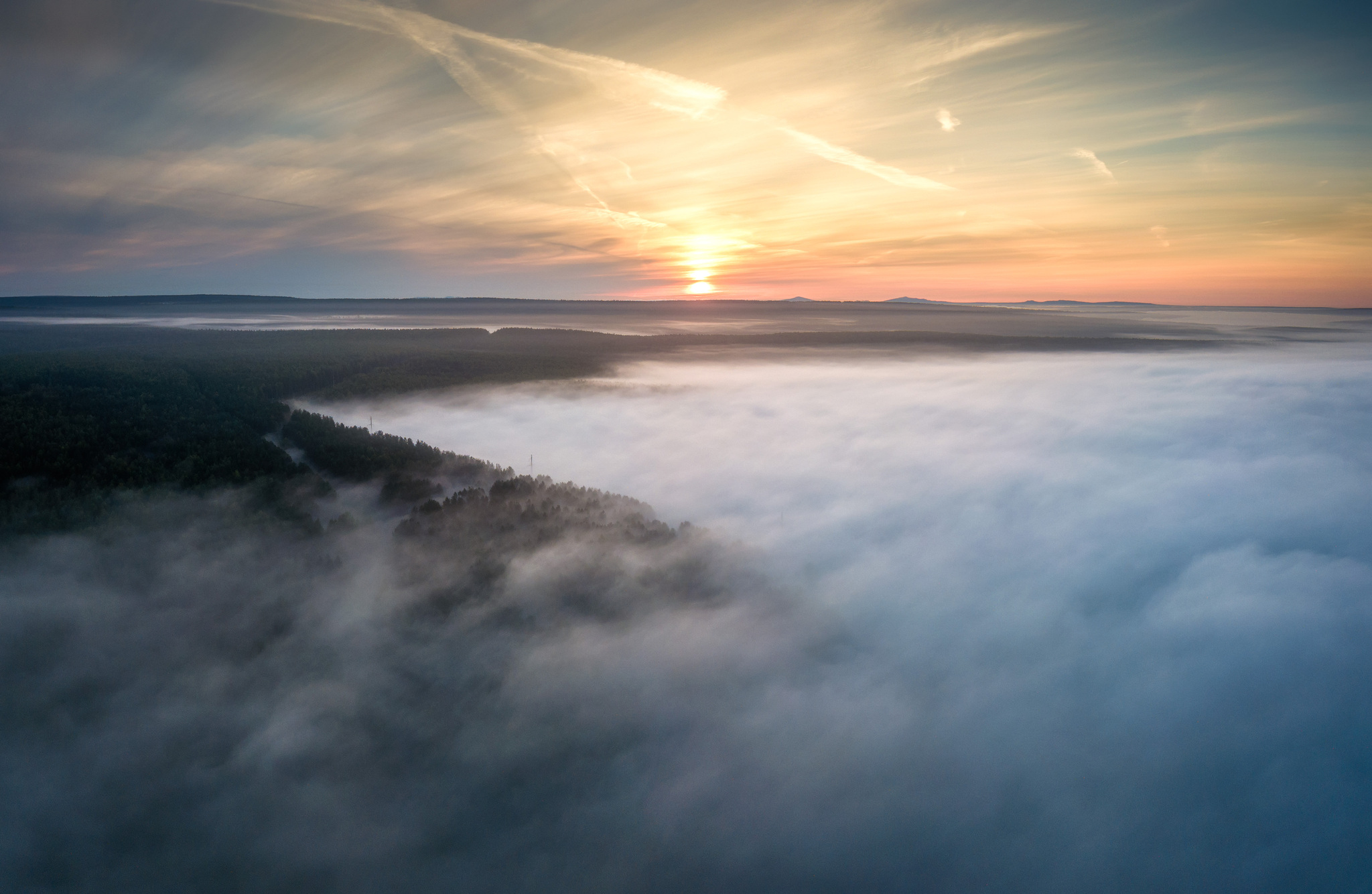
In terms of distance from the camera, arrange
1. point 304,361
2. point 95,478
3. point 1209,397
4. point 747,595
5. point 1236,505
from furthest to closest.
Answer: point 1209,397 → point 304,361 → point 1236,505 → point 747,595 → point 95,478

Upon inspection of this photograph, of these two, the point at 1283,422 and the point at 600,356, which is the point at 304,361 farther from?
the point at 1283,422

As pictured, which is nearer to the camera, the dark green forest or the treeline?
the treeline

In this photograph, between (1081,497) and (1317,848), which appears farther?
(1081,497)

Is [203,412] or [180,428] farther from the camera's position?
[203,412]

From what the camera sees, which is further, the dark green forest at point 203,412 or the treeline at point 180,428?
the dark green forest at point 203,412

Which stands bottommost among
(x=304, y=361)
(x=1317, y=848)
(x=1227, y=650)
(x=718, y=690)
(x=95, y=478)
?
(x=1317, y=848)

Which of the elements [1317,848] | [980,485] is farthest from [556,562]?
[980,485]

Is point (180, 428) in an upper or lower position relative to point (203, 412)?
lower

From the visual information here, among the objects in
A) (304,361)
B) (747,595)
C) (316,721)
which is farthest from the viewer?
(304,361)

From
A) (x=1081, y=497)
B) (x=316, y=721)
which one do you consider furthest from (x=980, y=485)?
(x=316, y=721)

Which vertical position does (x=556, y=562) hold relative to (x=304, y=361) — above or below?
below
